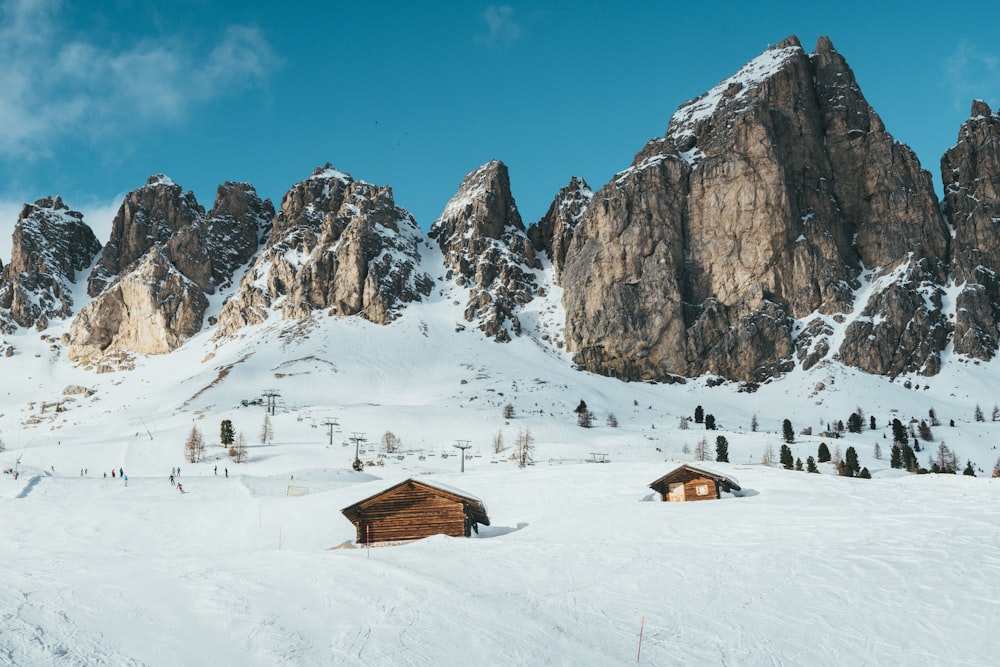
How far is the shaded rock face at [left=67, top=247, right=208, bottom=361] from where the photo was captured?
624 feet

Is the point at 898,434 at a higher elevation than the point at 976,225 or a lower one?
lower

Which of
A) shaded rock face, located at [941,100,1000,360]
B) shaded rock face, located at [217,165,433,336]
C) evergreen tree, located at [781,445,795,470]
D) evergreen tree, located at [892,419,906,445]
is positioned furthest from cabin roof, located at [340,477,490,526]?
shaded rock face, located at [217,165,433,336]

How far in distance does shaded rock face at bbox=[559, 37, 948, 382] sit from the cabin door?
11957 centimetres

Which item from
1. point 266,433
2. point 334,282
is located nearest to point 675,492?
point 266,433

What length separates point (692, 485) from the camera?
41812 mm

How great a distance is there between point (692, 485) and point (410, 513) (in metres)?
17.3

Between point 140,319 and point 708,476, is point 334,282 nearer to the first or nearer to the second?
point 140,319

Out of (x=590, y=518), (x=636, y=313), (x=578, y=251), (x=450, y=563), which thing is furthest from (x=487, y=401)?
(x=450, y=563)

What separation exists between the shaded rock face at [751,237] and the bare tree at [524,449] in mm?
73397

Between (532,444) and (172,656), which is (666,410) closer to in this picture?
(532,444)

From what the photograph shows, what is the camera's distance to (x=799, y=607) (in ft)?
59.4

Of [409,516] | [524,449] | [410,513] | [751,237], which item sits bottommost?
[409,516]

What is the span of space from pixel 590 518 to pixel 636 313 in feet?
456

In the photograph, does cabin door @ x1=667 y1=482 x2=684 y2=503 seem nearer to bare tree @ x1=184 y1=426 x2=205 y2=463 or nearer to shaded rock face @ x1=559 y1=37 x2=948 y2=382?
bare tree @ x1=184 y1=426 x2=205 y2=463
